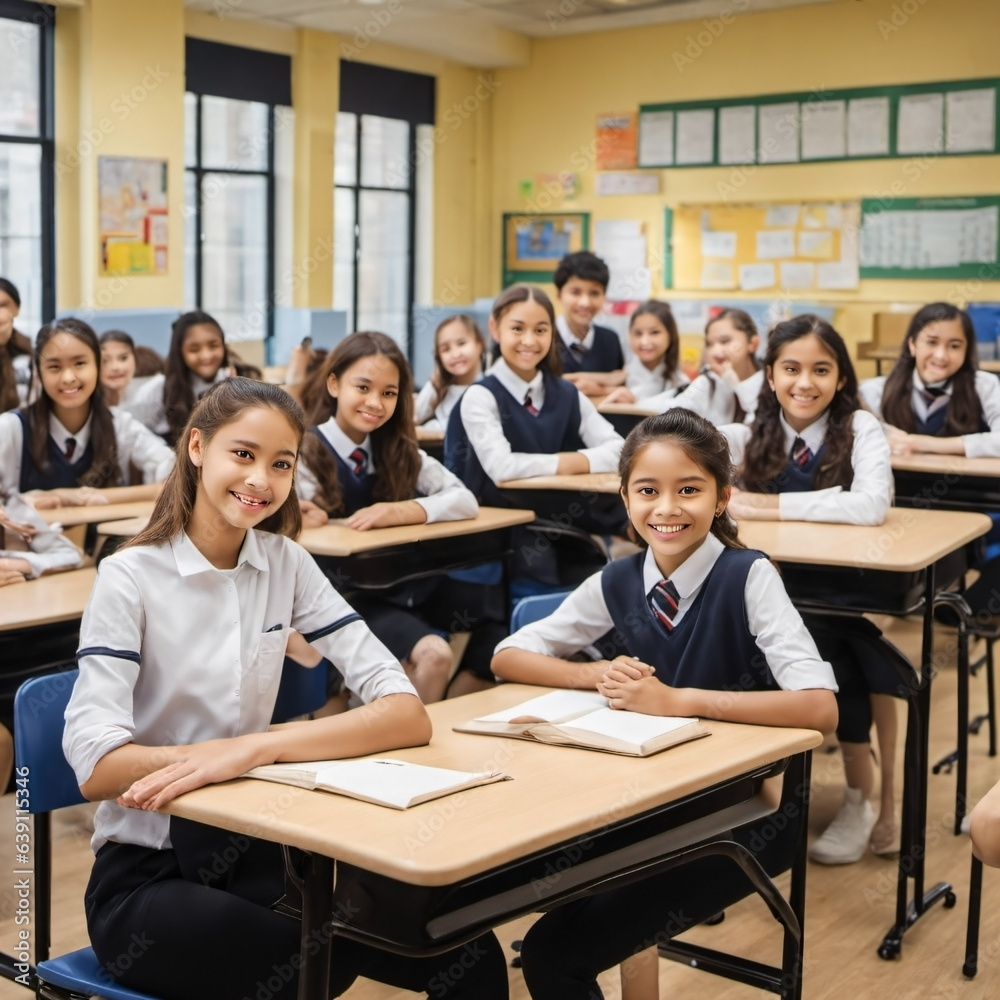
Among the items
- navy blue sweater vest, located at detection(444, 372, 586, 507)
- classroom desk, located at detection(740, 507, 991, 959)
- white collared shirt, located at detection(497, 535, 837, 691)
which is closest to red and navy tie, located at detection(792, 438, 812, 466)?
classroom desk, located at detection(740, 507, 991, 959)

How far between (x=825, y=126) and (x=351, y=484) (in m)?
6.68

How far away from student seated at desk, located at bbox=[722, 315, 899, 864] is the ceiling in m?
5.83

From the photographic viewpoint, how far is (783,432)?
11.4 feet

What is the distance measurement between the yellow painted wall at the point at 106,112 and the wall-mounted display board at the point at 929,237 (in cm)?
450

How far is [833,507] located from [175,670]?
1913 mm

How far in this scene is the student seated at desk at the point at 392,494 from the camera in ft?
10.8

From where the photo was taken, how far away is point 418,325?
10180mm

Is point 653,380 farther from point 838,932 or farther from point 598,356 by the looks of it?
point 838,932

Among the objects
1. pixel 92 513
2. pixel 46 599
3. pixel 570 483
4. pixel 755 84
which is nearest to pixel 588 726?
pixel 46 599

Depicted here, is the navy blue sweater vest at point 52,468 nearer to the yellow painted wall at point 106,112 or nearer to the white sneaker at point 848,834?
the white sneaker at point 848,834

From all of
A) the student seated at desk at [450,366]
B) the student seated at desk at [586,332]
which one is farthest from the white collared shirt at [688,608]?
the student seated at desk at [586,332]

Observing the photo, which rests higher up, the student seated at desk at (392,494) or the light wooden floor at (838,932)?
the student seated at desk at (392,494)

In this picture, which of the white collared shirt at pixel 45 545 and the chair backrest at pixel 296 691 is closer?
the chair backrest at pixel 296 691

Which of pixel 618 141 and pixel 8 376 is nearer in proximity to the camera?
pixel 8 376
